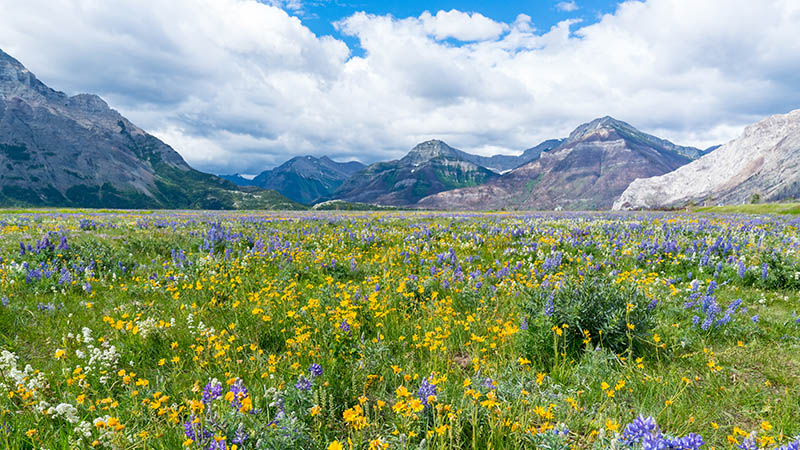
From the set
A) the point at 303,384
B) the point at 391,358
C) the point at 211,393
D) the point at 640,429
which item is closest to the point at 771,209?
the point at 640,429

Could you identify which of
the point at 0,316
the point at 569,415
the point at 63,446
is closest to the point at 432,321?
the point at 569,415

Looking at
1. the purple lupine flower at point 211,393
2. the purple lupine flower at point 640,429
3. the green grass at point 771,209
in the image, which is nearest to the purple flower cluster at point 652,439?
the purple lupine flower at point 640,429

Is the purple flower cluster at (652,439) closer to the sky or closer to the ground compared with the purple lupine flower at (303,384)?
closer to the sky

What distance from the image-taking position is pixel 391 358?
4.34m

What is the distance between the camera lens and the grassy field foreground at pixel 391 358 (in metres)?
2.96

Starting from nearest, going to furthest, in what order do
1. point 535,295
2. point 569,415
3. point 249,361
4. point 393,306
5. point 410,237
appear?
1. point 569,415
2. point 249,361
3. point 535,295
4. point 393,306
5. point 410,237

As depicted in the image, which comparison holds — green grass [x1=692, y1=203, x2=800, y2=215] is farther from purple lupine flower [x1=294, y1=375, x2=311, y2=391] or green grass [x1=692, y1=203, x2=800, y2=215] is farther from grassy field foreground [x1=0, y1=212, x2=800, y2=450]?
purple lupine flower [x1=294, y1=375, x2=311, y2=391]

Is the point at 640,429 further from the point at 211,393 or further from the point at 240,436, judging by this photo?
the point at 211,393

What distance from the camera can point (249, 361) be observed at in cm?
423

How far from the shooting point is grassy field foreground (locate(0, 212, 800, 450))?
2.96m

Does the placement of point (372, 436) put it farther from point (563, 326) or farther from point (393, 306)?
point (393, 306)

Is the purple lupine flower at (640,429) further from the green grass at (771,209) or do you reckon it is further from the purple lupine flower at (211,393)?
the green grass at (771,209)

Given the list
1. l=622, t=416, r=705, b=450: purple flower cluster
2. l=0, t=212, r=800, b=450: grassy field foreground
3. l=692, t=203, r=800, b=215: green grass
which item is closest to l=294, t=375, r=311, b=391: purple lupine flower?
l=0, t=212, r=800, b=450: grassy field foreground

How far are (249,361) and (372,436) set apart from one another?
6.75 feet
